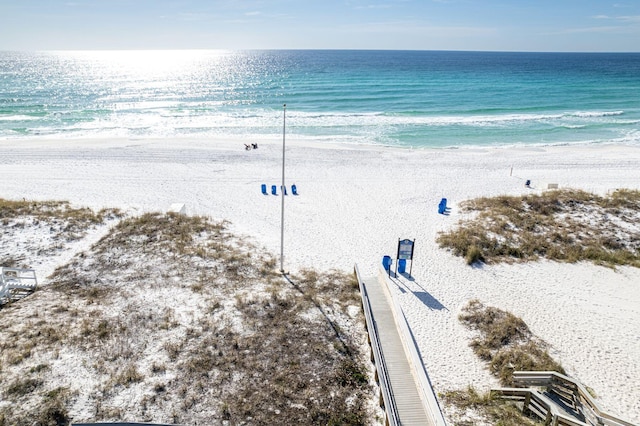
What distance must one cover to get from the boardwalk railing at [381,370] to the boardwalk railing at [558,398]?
287 cm

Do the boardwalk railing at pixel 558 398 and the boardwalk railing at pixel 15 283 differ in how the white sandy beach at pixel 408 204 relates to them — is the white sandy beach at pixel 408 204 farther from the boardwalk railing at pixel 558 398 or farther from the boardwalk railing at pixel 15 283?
the boardwalk railing at pixel 558 398

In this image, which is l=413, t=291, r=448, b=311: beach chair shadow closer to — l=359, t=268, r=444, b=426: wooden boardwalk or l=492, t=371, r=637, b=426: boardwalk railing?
l=359, t=268, r=444, b=426: wooden boardwalk

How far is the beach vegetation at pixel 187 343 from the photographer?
9.59 m

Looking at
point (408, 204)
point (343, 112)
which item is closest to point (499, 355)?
point (408, 204)

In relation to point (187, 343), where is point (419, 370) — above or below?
above

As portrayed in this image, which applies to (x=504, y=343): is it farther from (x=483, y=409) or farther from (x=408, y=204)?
(x=408, y=204)

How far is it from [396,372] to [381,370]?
0.80 metres

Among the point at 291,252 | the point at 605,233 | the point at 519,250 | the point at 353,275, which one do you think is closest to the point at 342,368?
the point at 353,275

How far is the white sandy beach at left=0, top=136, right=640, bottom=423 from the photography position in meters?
12.6

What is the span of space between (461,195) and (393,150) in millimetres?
12330

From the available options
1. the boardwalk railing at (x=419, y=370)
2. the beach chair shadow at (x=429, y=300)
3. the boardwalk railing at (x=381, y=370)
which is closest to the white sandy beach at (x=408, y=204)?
the beach chair shadow at (x=429, y=300)

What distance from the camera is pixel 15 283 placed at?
1418cm

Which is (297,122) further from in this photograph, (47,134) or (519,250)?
(519,250)

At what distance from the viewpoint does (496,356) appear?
11.7 m
